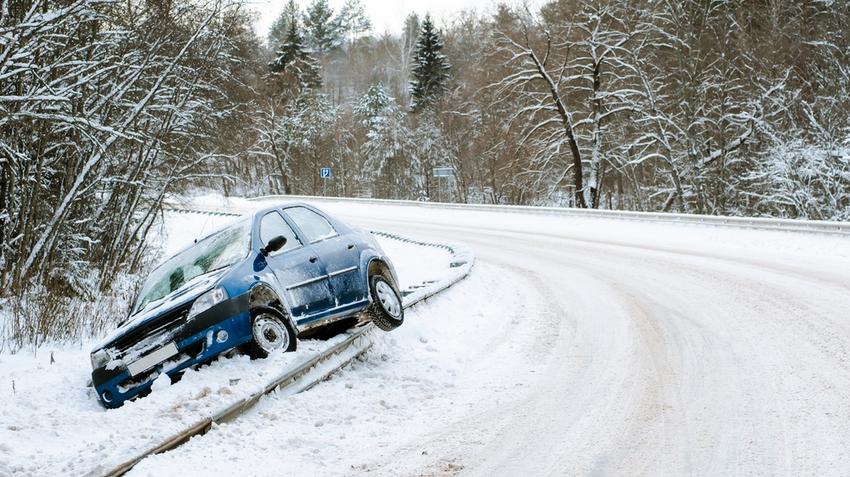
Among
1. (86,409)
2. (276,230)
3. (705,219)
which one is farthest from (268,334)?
(705,219)

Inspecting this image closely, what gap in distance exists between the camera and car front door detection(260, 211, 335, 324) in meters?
6.53

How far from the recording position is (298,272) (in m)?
6.70

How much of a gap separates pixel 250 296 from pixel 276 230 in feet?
4.15

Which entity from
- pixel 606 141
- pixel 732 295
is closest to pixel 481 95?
pixel 606 141

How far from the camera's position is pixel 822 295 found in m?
8.74

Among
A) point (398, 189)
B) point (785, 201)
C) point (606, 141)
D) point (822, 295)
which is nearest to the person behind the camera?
point (822, 295)

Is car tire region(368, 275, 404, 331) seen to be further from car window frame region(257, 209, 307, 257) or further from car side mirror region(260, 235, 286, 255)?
car side mirror region(260, 235, 286, 255)

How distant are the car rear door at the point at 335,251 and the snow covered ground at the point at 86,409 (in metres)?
0.53

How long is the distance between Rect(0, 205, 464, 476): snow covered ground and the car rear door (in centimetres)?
53

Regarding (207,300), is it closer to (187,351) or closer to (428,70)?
(187,351)

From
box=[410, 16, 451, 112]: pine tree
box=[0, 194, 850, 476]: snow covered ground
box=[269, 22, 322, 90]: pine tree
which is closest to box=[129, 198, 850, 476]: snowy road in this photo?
box=[0, 194, 850, 476]: snow covered ground

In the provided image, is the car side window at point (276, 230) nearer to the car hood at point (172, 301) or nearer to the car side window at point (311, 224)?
the car side window at point (311, 224)

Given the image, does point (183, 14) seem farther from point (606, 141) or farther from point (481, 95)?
point (481, 95)

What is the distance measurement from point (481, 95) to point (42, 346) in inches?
1463
